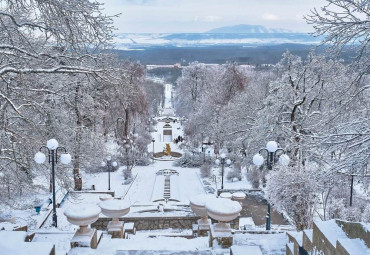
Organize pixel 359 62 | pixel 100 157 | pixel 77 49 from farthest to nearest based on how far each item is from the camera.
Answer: pixel 100 157 → pixel 359 62 → pixel 77 49

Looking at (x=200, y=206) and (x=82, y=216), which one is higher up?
(x=82, y=216)

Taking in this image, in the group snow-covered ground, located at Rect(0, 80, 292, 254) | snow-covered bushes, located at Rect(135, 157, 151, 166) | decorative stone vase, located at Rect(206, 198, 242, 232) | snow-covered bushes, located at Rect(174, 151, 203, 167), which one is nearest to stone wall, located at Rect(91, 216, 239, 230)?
snow-covered ground, located at Rect(0, 80, 292, 254)

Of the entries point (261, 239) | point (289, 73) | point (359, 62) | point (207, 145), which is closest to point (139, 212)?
point (261, 239)

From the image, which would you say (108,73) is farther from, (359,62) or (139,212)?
(139,212)

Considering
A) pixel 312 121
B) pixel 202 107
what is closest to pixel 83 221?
pixel 312 121

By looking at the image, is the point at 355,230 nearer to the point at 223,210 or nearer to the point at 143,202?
the point at 223,210

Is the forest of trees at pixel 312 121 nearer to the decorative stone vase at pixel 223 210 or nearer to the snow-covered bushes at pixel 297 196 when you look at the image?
the snow-covered bushes at pixel 297 196

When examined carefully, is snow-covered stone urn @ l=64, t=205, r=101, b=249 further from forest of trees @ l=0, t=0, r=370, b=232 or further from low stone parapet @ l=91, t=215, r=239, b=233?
low stone parapet @ l=91, t=215, r=239, b=233
